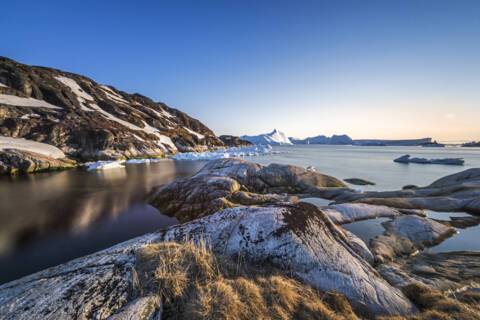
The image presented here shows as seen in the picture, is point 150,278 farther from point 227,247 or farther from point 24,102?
point 24,102

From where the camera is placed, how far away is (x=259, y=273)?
3549 mm

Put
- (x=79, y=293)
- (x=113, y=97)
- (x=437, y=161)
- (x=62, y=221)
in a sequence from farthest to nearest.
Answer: (x=113, y=97) < (x=437, y=161) < (x=62, y=221) < (x=79, y=293)

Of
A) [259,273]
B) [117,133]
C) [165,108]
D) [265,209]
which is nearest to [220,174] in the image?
[265,209]

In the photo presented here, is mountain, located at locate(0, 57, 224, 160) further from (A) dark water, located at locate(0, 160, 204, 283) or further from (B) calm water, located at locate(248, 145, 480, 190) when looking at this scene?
(B) calm water, located at locate(248, 145, 480, 190)

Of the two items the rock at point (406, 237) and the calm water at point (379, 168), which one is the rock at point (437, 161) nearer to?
the calm water at point (379, 168)

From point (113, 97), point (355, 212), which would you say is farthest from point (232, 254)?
point (113, 97)

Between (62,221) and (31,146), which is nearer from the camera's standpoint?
(62,221)

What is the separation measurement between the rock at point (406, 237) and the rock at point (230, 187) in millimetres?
5501

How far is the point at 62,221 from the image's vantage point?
10.6 meters

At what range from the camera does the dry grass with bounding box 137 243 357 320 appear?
8.43 ft

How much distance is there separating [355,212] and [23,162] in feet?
116

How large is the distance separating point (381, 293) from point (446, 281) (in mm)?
2583

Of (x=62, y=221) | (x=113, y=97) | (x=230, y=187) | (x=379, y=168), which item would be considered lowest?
(x=379, y=168)

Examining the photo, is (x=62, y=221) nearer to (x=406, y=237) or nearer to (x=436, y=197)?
(x=406, y=237)
